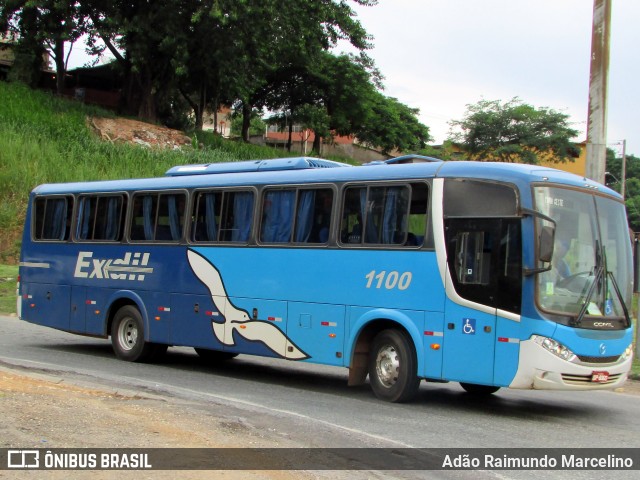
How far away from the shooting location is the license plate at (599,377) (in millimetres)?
10023

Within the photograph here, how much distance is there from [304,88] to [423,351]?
50184 mm

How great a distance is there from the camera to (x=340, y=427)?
9.31 meters

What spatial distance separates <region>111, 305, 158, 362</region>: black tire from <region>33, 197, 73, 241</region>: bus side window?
2200 millimetres

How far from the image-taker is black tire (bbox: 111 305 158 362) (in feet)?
49.4

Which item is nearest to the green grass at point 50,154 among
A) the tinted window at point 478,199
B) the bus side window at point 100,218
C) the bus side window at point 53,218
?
the bus side window at point 53,218

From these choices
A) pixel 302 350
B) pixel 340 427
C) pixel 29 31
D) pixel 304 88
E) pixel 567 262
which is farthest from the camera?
pixel 304 88

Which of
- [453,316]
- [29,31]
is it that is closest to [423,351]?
[453,316]

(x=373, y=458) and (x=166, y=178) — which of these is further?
(x=166, y=178)

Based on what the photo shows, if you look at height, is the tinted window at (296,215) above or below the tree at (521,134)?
below

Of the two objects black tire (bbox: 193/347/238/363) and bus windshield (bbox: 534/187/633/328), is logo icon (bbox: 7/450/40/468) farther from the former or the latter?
black tire (bbox: 193/347/238/363)

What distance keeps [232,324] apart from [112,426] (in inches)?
204

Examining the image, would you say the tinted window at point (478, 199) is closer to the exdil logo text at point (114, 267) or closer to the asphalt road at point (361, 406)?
the asphalt road at point (361, 406)

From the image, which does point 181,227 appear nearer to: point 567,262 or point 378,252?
point 378,252

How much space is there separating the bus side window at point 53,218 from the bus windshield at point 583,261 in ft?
32.3
